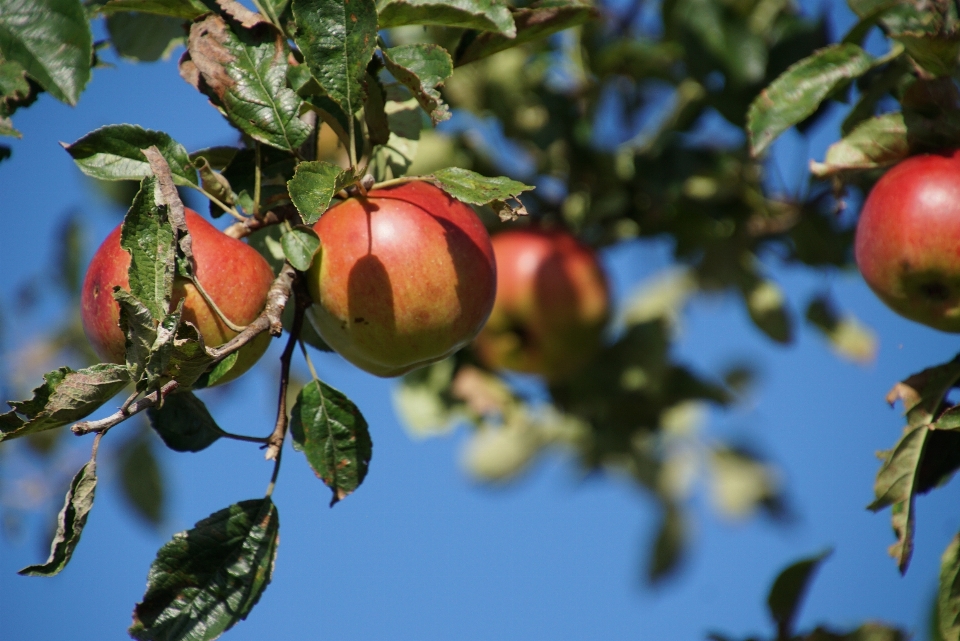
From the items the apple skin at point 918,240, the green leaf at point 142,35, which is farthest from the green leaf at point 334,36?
the apple skin at point 918,240

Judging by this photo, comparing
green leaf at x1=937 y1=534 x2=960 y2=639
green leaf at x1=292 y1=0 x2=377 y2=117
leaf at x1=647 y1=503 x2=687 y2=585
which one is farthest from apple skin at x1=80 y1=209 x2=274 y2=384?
leaf at x1=647 y1=503 x2=687 y2=585

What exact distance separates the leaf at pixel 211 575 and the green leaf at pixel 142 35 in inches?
30.1

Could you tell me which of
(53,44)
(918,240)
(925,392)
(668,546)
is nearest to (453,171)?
(53,44)

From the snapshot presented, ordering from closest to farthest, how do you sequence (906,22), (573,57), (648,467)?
(906,22), (573,57), (648,467)

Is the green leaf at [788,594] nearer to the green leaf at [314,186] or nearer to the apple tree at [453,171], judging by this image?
the apple tree at [453,171]

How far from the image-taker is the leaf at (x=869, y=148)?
1.22 meters

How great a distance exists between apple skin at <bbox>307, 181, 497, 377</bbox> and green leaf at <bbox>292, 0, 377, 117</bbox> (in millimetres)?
169

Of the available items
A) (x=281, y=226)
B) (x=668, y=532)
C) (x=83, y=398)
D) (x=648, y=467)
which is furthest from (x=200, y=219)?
(x=668, y=532)

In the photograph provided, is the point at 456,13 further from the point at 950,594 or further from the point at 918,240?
the point at 950,594

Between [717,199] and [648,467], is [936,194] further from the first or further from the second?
[648,467]

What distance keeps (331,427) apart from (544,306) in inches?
40.7

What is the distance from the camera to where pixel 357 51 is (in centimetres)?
98

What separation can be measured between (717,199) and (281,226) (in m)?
1.24

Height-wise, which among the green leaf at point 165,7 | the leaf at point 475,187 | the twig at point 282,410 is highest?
the green leaf at point 165,7
